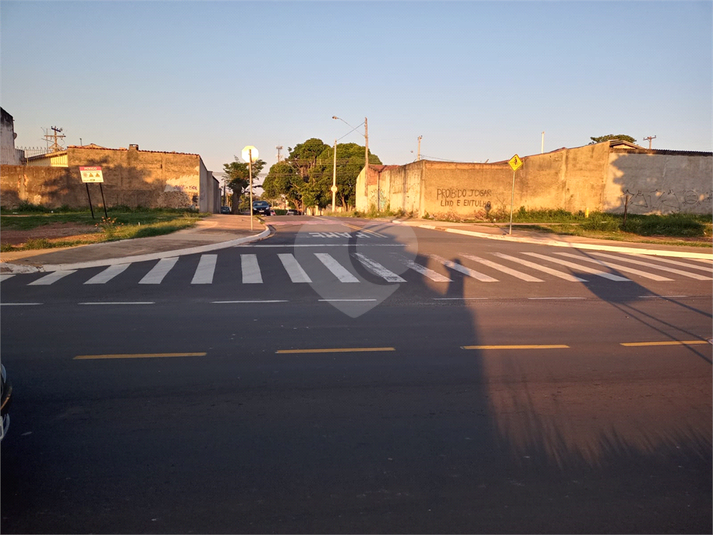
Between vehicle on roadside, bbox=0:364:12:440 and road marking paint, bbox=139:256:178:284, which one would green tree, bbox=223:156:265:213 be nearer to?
road marking paint, bbox=139:256:178:284

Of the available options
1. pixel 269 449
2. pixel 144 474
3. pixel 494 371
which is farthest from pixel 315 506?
pixel 494 371

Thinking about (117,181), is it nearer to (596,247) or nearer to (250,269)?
(250,269)

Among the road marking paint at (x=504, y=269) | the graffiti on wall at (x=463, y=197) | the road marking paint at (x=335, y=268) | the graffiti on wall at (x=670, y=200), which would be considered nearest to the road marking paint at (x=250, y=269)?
the road marking paint at (x=335, y=268)

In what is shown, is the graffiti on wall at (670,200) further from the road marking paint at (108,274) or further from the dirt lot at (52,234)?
the road marking paint at (108,274)

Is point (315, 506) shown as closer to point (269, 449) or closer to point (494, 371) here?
point (269, 449)

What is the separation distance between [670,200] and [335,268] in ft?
103

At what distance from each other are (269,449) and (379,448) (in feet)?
2.82

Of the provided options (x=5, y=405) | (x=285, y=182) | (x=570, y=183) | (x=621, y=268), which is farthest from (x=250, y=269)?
(x=285, y=182)

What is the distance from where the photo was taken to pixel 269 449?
4.35 meters

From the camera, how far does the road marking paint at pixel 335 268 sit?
514 inches

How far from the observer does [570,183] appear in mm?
39281

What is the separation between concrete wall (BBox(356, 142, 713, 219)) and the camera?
121ft

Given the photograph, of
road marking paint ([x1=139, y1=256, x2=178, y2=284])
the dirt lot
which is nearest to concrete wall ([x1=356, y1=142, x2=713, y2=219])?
the dirt lot

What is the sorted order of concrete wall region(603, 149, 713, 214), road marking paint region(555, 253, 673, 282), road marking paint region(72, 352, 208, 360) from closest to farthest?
road marking paint region(72, 352, 208, 360)
road marking paint region(555, 253, 673, 282)
concrete wall region(603, 149, 713, 214)
